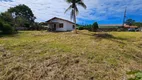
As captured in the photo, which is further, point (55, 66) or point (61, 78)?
point (55, 66)

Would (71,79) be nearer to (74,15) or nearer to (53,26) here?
(74,15)

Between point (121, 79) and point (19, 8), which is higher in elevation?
point (19, 8)

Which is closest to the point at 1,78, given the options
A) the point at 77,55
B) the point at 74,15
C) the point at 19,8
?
the point at 77,55

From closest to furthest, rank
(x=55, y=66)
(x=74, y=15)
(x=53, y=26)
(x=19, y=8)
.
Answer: (x=55, y=66)
(x=74, y=15)
(x=53, y=26)
(x=19, y=8)

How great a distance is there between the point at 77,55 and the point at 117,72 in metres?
2.53

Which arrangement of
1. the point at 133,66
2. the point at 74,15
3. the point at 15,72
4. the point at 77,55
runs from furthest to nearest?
the point at 74,15, the point at 77,55, the point at 133,66, the point at 15,72

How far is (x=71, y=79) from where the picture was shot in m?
5.39

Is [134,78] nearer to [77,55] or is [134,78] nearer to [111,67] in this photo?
[111,67]

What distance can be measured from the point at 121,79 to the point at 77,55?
2.98 m

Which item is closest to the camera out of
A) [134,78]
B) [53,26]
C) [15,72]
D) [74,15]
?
[134,78]

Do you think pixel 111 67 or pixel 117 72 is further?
pixel 111 67

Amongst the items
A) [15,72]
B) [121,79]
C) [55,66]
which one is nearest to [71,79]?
[55,66]

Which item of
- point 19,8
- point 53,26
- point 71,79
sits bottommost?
point 71,79

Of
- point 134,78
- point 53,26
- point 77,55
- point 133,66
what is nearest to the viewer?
point 134,78
